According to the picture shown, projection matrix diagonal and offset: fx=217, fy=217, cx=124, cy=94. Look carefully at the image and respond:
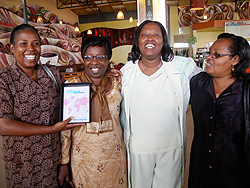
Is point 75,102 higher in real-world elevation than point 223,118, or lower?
higher

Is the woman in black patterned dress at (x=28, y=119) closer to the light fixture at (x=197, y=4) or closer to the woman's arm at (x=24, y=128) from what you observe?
the woman's arm at (x=24, y=128)

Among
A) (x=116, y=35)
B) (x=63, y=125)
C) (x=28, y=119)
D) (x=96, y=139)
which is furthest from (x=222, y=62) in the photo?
(x=116, y=35)

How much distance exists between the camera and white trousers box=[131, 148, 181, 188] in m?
1.92

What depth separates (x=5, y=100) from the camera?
1.49 meters

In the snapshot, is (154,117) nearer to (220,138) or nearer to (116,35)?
(220,138)

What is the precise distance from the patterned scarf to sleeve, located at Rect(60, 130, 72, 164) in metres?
0.19

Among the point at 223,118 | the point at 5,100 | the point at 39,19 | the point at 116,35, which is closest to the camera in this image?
the point at 5,100

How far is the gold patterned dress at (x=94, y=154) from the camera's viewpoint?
5.83ft

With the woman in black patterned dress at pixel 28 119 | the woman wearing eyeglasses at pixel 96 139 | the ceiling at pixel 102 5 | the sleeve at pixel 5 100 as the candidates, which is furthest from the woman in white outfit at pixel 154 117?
the ceiling at pixel 102 5

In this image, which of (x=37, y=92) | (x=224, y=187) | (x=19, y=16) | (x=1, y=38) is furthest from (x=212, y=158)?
(x=19, y=16)

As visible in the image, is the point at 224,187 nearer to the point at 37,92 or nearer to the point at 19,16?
the point at 37,92

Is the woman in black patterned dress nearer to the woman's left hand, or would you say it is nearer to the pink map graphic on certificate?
the woman's left hand

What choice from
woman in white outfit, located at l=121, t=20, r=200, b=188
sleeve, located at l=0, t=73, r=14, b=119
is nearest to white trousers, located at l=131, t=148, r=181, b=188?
woman in white outfit, located at l=121, t=20, r=200, b=188

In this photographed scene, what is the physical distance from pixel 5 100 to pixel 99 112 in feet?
2.27
